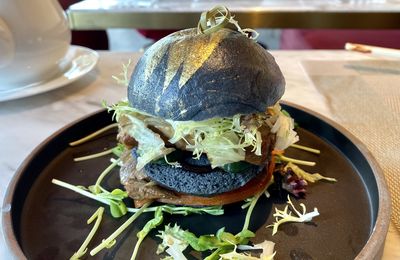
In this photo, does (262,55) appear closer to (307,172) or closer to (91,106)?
(307,172)

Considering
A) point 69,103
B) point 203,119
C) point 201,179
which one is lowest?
point 69,103

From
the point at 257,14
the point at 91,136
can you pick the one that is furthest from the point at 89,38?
the point at 91,136

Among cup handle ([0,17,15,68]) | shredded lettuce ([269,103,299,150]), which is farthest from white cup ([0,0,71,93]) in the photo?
shredded lettuce ([269,103,299,150])

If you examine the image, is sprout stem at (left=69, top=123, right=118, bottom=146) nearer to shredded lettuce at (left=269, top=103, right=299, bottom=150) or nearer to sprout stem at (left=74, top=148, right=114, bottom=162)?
sprout stem at (left=74, top=148, right=114, bottom=162)

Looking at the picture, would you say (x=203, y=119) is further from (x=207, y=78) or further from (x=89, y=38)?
(x=89, y=38)

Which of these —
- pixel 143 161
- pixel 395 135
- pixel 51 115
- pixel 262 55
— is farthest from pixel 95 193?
pixel 395 135

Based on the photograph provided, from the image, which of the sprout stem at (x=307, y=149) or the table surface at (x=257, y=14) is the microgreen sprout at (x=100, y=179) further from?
the table surface at (x=257, y=14)
